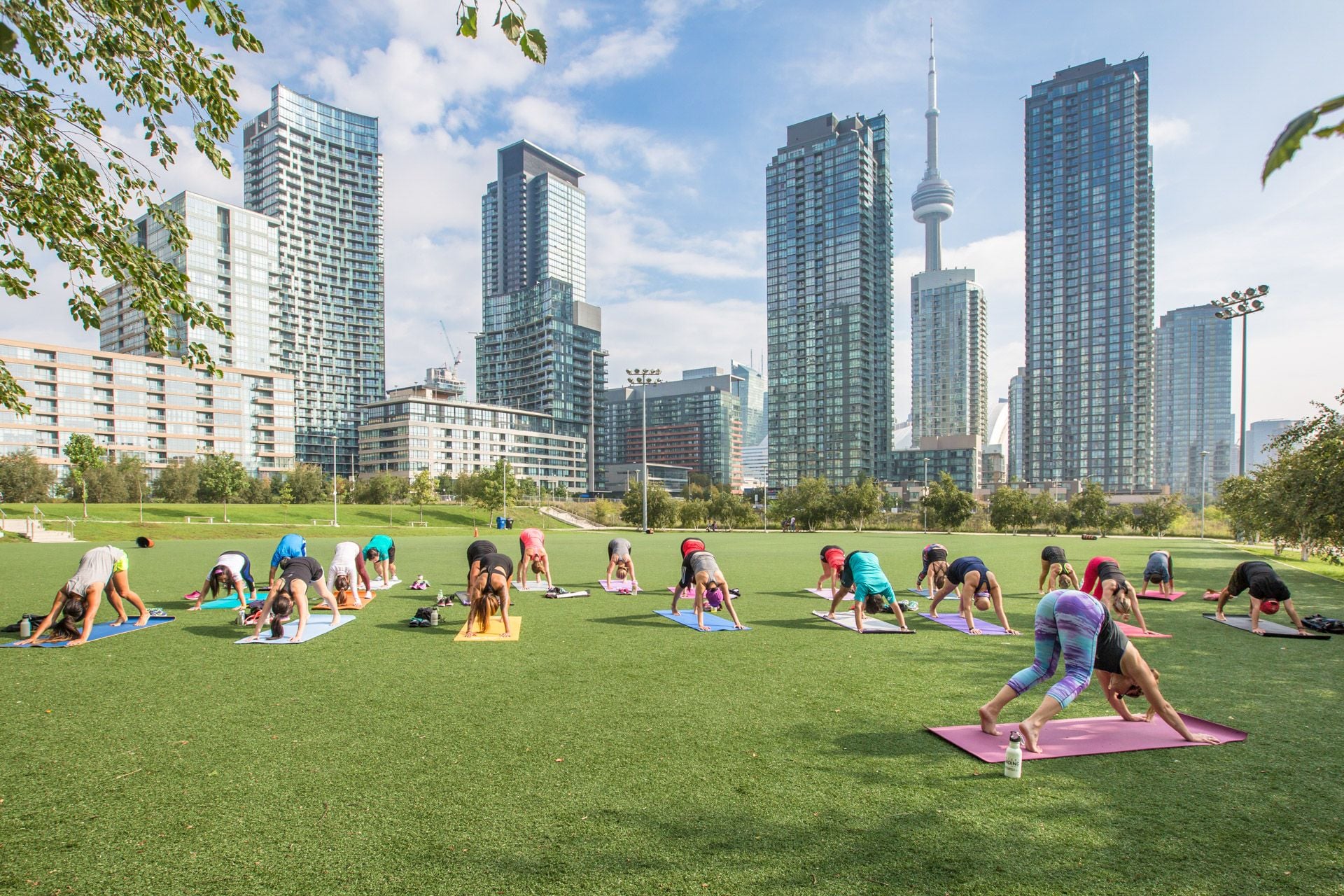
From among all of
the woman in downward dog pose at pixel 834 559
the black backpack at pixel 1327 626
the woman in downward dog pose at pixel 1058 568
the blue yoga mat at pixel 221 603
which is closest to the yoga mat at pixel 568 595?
the woman in downward dog pose at pixel 834 559

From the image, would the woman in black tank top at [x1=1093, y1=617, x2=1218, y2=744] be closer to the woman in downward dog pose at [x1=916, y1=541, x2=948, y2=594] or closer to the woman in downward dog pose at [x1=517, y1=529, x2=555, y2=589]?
the woman in downward dog pose at [x1=916, y1=541, x2=948, y2=594]

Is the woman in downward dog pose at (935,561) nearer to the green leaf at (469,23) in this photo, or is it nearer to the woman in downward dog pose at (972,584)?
the woman in downward dog pose at (972,584)

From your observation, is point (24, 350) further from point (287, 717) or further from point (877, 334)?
point (877, 334)

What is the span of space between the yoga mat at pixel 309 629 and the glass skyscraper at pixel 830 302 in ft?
420

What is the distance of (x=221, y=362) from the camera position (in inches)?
4751

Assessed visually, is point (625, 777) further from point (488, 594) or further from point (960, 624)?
point (960, 624)

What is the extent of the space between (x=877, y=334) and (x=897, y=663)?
Result: 143352 mm

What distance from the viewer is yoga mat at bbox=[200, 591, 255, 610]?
14263 mm

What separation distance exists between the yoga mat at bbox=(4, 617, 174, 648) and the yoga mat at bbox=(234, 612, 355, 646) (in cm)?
224

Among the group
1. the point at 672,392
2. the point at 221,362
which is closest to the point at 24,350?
the point at 221,362

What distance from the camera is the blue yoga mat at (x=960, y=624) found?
1214 cm

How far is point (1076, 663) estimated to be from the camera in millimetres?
6059

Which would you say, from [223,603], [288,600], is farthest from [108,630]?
[288,600]

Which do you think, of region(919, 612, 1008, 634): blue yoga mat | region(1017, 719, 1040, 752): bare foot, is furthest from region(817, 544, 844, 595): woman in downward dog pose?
region(1017, 719, 1040, 752): bare foot
